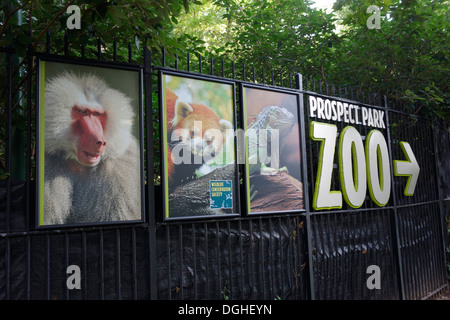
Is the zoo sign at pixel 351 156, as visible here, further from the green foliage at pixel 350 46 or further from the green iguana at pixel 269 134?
the green foliage at pixel 350 46

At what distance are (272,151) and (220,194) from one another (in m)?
0.98

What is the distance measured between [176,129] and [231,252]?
4.89 feet

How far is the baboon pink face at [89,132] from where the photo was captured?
12.2ft

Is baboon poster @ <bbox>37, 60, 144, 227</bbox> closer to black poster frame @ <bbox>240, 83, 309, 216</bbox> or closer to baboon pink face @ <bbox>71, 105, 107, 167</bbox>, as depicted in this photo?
baboon pink face @ <bbox>71, 105, 107, 167</bbox>

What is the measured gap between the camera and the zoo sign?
557cm

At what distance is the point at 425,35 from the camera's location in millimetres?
7273

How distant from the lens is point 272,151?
5.05 meters

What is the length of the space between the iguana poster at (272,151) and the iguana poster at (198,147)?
255mm

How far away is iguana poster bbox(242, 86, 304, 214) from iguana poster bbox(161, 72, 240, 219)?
26 cm

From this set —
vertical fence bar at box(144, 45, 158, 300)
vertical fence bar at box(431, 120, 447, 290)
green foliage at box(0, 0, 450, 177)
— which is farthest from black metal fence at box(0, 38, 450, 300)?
vertical fence bar at box(431, 120, 447, 290)

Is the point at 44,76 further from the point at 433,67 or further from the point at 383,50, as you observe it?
the point at 433,67

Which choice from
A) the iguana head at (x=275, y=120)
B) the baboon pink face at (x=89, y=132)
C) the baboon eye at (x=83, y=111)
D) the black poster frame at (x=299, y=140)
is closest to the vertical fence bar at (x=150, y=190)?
the baboon pink face at (x=89, y=132)

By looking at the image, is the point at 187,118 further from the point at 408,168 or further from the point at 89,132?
the point at 408,168

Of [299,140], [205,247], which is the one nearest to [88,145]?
[205,247]
